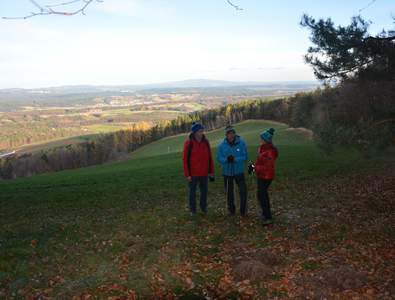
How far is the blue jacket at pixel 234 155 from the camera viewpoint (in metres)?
10.3

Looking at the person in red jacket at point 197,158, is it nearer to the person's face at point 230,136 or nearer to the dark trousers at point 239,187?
the dark trousers at point 239,187

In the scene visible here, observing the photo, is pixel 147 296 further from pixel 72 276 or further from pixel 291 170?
pixel 291 170

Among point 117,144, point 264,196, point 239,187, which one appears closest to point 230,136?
point 239,187

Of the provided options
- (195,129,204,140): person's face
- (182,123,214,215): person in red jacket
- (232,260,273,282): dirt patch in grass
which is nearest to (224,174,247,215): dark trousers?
(182,123,214,215): person in red jacket

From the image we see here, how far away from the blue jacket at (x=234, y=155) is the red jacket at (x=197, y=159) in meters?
0.39

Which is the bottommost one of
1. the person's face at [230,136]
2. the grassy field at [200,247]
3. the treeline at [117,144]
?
the treeline at [117,144]

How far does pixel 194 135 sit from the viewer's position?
1052 cm

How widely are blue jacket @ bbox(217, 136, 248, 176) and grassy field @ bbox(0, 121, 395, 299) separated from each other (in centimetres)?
133

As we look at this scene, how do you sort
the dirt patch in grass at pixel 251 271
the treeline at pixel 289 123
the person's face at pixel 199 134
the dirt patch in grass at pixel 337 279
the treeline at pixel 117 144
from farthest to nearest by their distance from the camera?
1. the treeline at pixel 117 144
2. the treeline at pixel 289 123
3. the person's face at pixel 199 134
4. the dirt patch in grass at pixel 251 271
5. the dirt patch in grass at pixel 337 279

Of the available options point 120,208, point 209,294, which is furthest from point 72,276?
point 120,208

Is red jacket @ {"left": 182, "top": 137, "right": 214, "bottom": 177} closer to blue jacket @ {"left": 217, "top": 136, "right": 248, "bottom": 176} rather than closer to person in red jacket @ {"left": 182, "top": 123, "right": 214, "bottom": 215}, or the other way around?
person in red jacket @ {"left": 182, "top": 123, "right": 214, "bottom": 215}

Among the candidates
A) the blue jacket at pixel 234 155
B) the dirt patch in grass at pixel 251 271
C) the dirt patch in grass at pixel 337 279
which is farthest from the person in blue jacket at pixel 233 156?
the dirt patch in grass at pixel 337 279

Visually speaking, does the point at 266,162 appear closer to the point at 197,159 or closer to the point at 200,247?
the point at 197,159

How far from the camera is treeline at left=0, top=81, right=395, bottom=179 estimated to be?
11.5 metres
